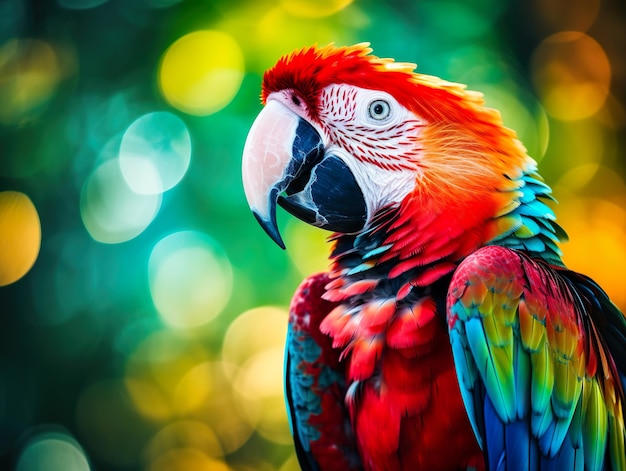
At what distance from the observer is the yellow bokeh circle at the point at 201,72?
164 cm

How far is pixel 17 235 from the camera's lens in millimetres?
1617

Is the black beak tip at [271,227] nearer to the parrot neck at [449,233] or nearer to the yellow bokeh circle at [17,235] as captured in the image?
the parrot neck at [449,233]

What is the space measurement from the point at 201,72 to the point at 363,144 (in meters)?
0.89

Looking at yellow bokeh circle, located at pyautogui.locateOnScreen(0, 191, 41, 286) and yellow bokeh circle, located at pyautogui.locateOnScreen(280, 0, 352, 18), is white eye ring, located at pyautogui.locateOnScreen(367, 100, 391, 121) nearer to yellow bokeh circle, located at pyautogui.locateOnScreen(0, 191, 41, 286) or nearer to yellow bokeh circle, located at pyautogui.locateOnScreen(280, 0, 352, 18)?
yellow bokeh circle, located at pyautogui.locateOnScreen(280, 0, 352, 18)

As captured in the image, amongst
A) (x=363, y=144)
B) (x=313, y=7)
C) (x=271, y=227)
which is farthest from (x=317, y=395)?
(x=313, y=7)

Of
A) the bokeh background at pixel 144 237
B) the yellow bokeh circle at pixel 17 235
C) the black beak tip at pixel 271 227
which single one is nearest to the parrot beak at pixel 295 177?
the black beak tip at pixel 271 227

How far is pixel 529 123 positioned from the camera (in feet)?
4.87

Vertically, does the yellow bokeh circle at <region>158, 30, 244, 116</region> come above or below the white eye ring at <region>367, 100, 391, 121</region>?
above

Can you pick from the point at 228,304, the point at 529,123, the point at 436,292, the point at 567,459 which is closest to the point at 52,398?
the point at 228,304

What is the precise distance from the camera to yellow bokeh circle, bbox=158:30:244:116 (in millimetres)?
1641

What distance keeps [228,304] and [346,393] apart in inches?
28.8

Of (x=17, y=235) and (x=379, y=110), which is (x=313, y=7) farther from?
(x=17, y=235)

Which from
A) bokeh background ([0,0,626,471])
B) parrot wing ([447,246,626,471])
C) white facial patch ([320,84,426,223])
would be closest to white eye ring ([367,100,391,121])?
white facial patch ([320,84,426,223])

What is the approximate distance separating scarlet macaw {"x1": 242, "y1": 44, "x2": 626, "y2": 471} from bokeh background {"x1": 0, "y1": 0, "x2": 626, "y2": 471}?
0.66 metres
